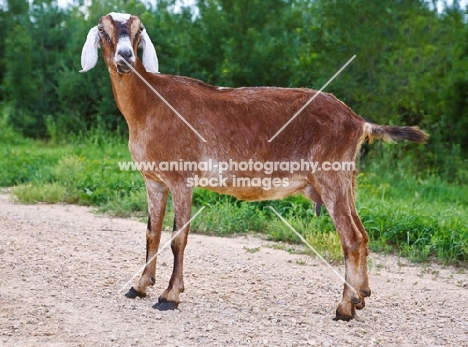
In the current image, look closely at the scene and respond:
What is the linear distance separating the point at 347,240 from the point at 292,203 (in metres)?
3.42

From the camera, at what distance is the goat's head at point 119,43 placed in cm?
513

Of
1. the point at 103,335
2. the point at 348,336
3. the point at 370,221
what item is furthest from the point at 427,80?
the point at 103,335

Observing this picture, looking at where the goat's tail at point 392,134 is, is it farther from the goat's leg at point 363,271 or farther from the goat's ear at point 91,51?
the goat's ear at point 91,51

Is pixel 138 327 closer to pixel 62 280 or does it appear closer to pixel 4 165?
pixel 62 280

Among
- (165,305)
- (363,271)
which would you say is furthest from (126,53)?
(363,271)

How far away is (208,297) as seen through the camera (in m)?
5.84

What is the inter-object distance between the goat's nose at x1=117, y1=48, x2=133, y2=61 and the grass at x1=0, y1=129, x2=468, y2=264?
3220mm

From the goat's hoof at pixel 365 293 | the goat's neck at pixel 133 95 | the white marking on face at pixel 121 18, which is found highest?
the white marking on face at pixel 121 18

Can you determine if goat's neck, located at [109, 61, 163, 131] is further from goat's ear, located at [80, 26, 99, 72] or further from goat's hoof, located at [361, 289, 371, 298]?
goat's hoof, located at [361, 289, 371, 298]

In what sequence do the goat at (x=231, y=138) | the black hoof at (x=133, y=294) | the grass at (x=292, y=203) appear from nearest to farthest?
1. the goat at (x=231, y=138)
2. the black hoof at (x=133, y=294)
3. the grass at (x=292, y=203)

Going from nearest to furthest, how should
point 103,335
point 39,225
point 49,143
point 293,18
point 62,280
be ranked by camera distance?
point 103,335
point 62,280
point 39,225
point 293,18
point 49,143

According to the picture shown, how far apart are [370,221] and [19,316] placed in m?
4.40

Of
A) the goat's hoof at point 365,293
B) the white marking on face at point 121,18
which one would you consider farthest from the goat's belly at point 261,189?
the white marking on face at point 121,18

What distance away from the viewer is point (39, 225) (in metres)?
8.05
